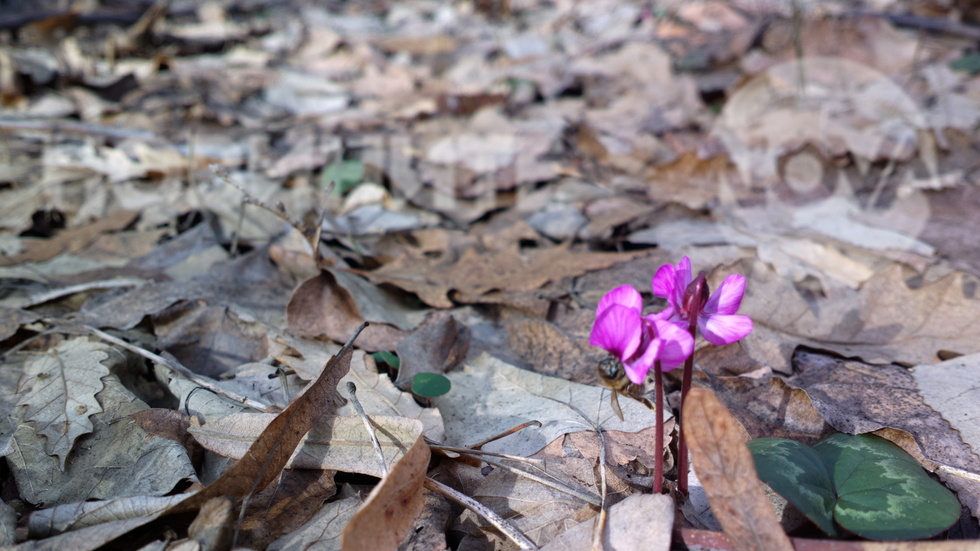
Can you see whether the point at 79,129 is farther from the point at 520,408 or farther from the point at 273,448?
the point at 520,408

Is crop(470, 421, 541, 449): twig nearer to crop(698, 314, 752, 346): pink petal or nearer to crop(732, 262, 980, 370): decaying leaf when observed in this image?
crop(698, 314, 752, 346): pink petal

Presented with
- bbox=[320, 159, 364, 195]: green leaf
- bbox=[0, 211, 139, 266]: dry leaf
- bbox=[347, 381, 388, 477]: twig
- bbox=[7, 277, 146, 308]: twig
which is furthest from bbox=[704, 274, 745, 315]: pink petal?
bbox=[0, 211, 139, 266]: dry leaf

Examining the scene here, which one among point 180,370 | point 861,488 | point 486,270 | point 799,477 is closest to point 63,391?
point 180,370

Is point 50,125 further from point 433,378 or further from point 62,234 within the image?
point 433,378

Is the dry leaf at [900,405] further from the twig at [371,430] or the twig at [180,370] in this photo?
the twig at [180,370]

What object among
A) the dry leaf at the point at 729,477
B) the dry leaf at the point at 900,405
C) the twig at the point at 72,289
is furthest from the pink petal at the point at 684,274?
the twig at the point at 72,289

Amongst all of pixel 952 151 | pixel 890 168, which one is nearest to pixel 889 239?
pixel 890 168
